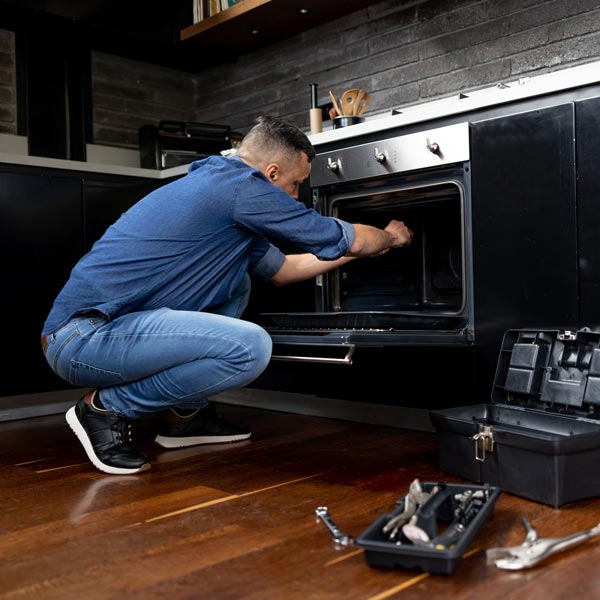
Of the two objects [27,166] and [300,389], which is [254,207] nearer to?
[300,389]

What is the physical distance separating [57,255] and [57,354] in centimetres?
101

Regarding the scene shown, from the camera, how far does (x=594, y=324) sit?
183 centimetres

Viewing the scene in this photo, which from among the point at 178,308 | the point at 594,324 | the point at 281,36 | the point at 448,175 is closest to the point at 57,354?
the point at 178,308

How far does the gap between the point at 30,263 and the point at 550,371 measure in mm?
1934

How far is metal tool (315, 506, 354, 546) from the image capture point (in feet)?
4.23

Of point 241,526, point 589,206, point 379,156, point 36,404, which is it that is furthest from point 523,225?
point 36,404

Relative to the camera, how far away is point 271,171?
1.97m

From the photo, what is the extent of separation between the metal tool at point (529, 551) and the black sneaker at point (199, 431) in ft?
3.83

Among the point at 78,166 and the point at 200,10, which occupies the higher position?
the point at 200,10

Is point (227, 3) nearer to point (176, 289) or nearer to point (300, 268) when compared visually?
point (300, 268)

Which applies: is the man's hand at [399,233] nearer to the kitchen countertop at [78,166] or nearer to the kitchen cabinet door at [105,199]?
the kitchen countertop at [78,166]

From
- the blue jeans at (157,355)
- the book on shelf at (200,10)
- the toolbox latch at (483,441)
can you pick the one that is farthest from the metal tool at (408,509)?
the book on shelf at (200,10)

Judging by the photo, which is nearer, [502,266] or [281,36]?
[502,266]

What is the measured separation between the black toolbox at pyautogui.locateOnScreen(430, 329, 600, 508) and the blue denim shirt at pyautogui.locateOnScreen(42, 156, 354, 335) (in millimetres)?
525
